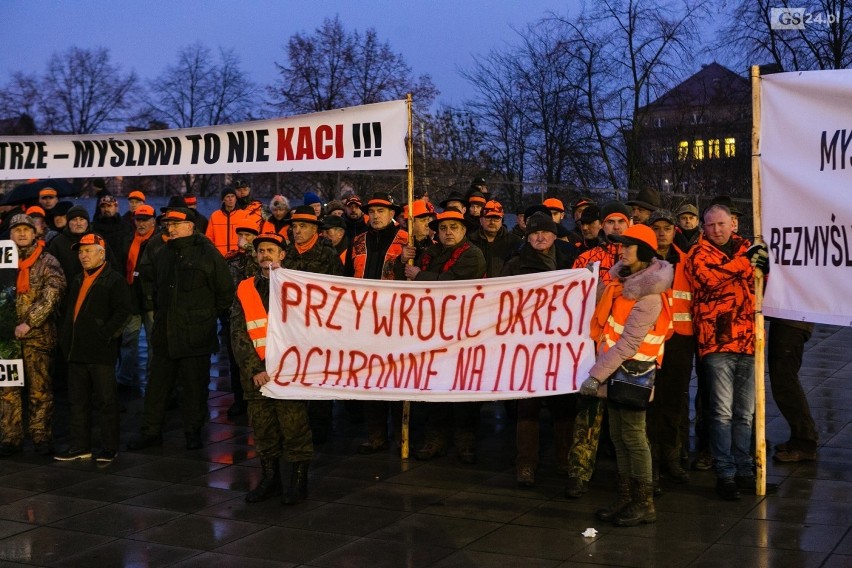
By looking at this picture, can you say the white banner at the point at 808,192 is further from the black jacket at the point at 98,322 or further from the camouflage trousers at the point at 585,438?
the black jacket at the point at 98,322

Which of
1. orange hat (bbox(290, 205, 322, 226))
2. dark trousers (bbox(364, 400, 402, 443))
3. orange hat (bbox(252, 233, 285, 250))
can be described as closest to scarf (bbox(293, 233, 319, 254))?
orange hat (bbox(290, 205, 322, 226))

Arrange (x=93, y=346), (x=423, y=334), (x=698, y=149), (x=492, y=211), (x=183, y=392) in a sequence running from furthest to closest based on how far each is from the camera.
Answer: (x=698, y=149) < (x=492, y=211) < (x=183, y=392) < (x=93, y=346) < (x=423, y=334)

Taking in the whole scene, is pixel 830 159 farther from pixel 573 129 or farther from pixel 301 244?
pixel 573 129

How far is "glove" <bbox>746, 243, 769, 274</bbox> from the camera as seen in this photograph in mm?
7375

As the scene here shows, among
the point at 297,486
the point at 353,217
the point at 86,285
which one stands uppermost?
the point at 353,217

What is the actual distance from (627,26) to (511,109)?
3.14 meters

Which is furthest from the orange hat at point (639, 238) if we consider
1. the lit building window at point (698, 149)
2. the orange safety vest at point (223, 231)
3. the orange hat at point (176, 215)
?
the lit building window at point (698, 149)

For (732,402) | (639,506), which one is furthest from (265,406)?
(732,402)

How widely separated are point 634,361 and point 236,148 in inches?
158

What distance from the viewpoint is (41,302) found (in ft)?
30.6

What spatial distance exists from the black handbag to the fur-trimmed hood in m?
0.46

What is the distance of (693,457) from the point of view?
8.86 metres

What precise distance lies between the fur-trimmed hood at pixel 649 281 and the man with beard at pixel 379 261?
2537 millimetres

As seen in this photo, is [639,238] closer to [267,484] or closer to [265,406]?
[265,406]
